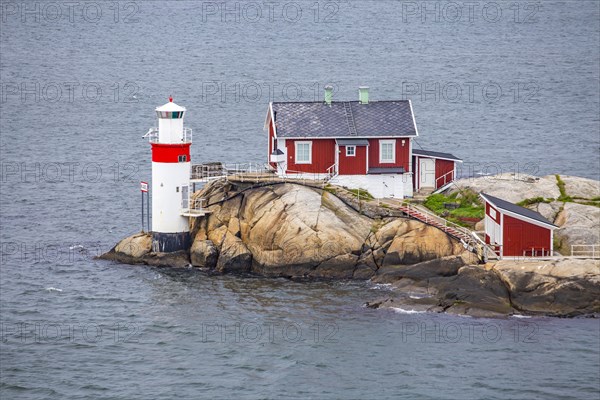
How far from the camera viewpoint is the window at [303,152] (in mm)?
69500

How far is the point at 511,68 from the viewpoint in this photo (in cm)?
14300

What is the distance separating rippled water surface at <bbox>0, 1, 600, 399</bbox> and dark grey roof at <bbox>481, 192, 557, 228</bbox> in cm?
655

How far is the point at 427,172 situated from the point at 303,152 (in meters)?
7.01

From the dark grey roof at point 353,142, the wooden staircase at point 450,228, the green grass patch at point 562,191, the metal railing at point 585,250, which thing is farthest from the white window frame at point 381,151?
the metal railing at point 585,250

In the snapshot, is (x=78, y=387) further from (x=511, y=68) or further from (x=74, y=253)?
(x=511, y=68)

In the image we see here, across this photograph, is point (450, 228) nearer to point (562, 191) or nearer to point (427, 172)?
point (562, 191)

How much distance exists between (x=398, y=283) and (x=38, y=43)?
110 metres

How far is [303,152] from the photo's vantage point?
228 ft

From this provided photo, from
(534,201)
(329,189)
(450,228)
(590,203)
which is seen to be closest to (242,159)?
(329,189)

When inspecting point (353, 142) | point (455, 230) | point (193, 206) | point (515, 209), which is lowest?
point (455, 230)

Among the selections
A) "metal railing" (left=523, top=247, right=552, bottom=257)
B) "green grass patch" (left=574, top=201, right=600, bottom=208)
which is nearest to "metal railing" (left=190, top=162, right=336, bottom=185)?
"metal railing" (left=523, top=247, right=552, bottom=257)

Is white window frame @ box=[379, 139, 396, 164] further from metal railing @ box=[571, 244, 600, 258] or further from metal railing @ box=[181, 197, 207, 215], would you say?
metal railing @ box=[571, 244, 600, 258]

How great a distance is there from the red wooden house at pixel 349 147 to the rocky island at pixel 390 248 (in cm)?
223

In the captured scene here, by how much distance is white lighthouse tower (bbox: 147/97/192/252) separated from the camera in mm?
67500
